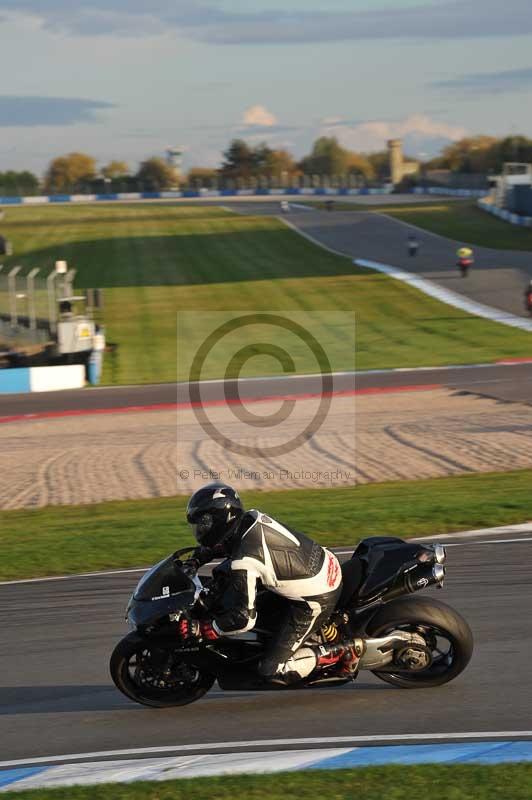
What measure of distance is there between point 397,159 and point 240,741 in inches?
5617

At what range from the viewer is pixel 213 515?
6383 millimetres

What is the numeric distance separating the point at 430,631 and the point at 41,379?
2366cm

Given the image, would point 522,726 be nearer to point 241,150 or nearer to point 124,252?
point 124,252

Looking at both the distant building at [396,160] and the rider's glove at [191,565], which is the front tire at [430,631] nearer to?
the rider's glove at [191,565]

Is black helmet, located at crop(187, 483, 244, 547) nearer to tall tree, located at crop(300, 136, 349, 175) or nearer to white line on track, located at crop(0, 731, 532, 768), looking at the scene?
white line on track, located at crop(0, 731, 532, 768)

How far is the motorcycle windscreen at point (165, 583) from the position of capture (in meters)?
6.58

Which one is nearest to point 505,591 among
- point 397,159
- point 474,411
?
point 474,411

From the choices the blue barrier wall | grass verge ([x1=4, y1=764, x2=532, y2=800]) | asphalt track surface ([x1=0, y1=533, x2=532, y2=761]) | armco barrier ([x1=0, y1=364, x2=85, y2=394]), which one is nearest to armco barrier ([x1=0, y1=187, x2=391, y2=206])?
armco barrier ([x1=0, y1=364, x2=85, y2=394])

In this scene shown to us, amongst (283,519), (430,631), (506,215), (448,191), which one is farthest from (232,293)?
(448,191)

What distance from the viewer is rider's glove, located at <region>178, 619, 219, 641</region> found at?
6527mm

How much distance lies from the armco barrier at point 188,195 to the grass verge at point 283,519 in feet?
363

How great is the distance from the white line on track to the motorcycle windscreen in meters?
0.93

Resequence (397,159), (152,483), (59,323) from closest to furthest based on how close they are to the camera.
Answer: (152,483) < (59,323) < (397,159)

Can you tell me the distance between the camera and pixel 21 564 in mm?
11133
